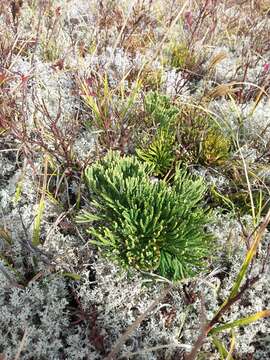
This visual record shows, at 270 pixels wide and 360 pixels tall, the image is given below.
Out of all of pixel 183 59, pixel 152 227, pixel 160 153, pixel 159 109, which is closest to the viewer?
pixel 152 227

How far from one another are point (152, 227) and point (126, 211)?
0.15 meters

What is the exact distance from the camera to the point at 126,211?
1854 mm

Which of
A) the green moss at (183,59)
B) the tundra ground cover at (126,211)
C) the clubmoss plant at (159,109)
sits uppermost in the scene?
the green moss at (183,59)

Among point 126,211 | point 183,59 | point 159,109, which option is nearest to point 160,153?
point 159,109

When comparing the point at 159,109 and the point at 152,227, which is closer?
the point at 152,227

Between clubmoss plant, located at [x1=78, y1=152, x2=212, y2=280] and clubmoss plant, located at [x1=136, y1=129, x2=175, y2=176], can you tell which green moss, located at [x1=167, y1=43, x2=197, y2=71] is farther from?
clubmoss plant, located at [x1=78, y1=152, x2=212, y2=280]

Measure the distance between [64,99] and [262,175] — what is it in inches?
59.6

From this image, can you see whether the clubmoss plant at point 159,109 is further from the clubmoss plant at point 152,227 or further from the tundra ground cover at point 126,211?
the clubmoss plant at point 152,227

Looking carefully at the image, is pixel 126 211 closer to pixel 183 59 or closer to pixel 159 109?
pixel 159 109

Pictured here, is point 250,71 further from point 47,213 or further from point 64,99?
point 47,213

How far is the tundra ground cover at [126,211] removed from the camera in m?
1.80

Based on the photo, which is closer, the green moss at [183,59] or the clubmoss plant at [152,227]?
the clubmoss plant at [152,227]

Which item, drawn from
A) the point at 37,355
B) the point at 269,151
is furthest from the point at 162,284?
the point at 269,151

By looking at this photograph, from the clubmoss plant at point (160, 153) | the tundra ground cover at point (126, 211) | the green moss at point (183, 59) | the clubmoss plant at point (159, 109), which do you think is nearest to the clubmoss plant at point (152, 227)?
the tundra ground cover at point (126, 211)
